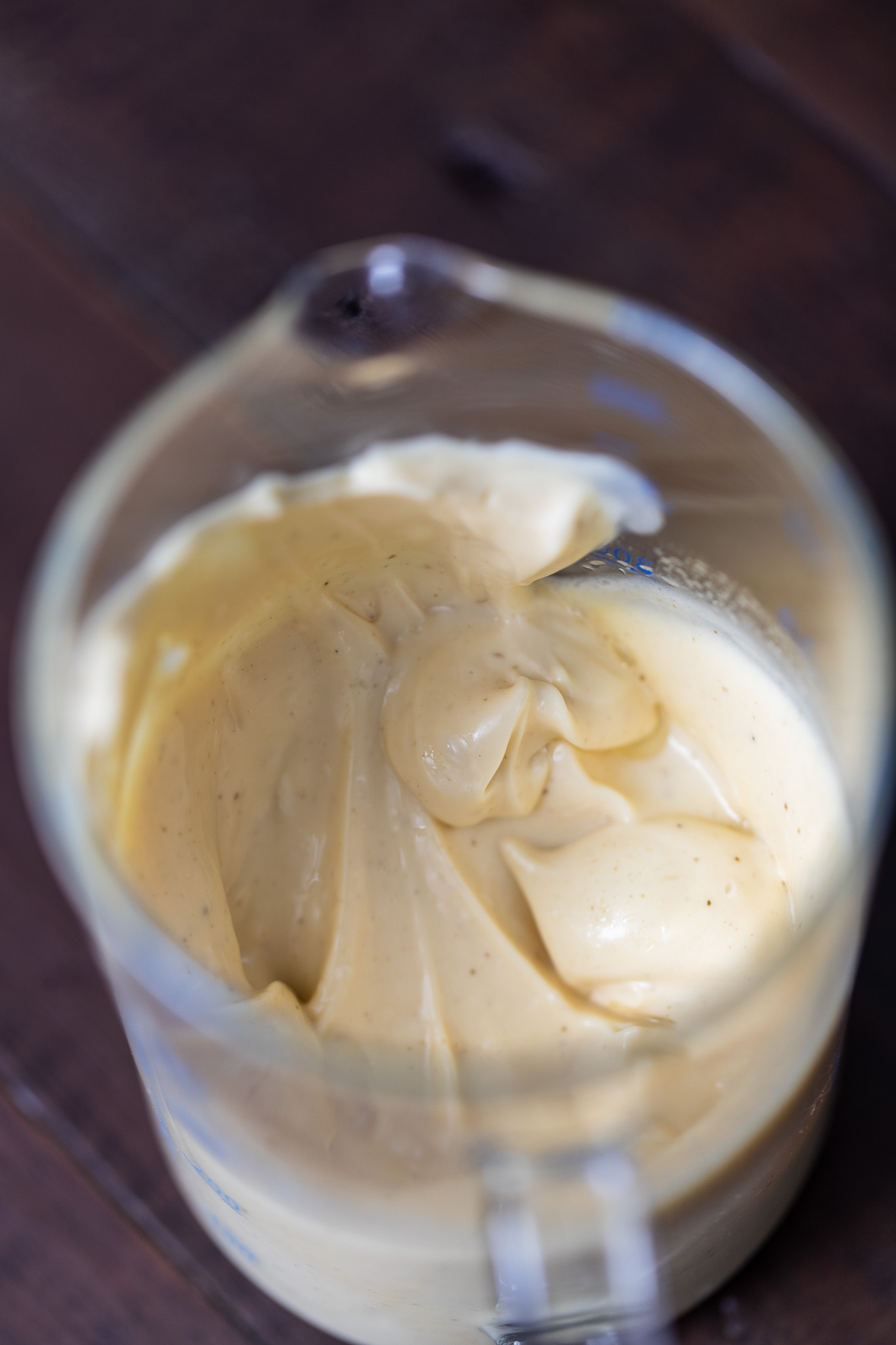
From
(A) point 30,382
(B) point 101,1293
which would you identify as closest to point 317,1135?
(B) point 101,1293

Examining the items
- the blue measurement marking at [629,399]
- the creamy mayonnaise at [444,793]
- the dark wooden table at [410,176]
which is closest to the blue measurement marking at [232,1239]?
the creamy mayonnaise at [444,793]

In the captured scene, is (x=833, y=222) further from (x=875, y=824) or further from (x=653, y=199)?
(x=875, y=824)

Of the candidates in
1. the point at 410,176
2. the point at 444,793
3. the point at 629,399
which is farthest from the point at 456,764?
the point at 410,176

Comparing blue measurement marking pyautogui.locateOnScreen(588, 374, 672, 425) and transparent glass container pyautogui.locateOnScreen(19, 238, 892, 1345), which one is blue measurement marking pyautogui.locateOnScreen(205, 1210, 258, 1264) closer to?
transparent glass container pyautogui.locateOnScreen(19, 238, 892, 1345)

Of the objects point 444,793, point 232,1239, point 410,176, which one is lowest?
point 232,1239

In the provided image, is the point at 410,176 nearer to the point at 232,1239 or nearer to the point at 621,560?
the point at 621,560

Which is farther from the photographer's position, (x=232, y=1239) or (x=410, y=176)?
(x=410, y=176)
